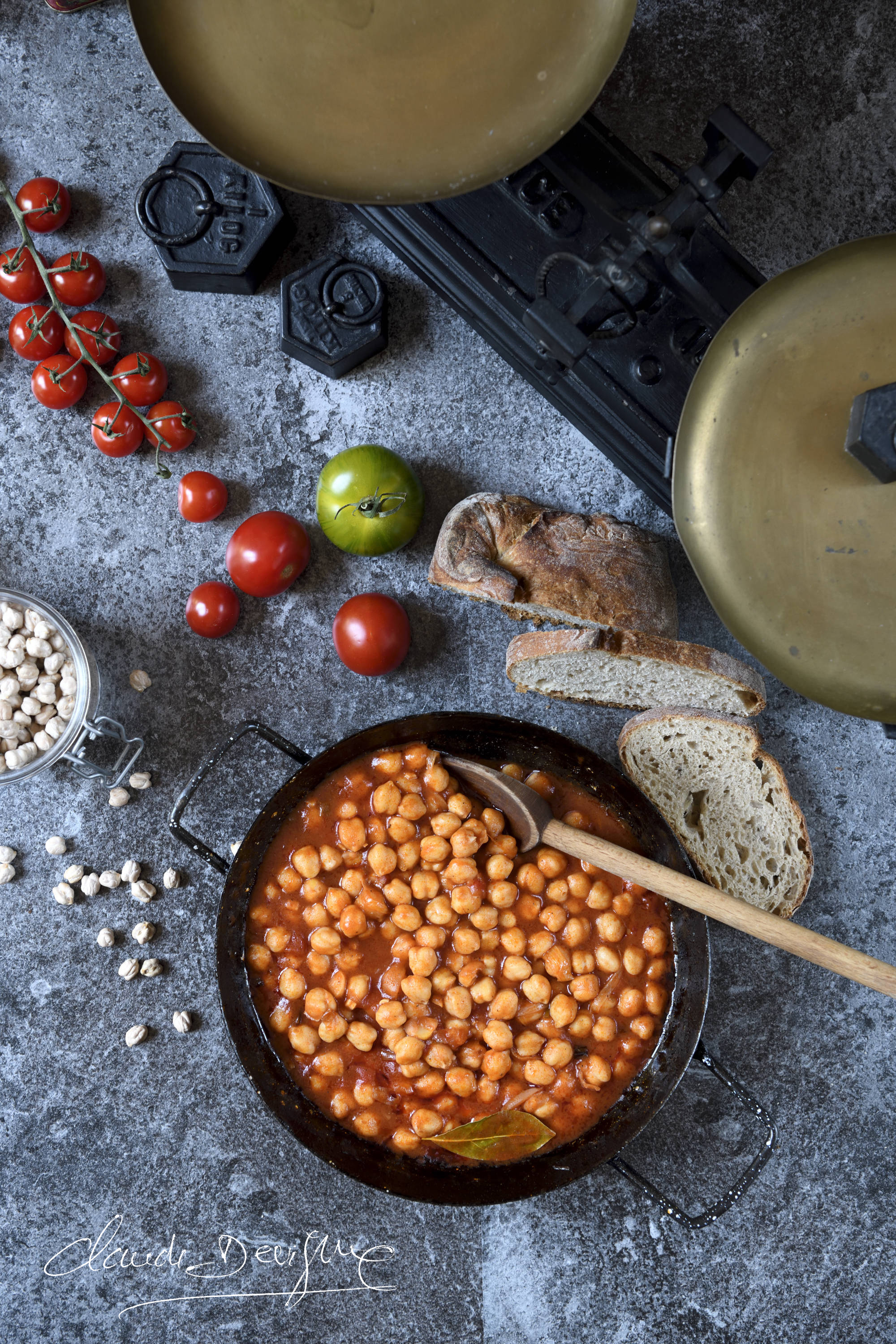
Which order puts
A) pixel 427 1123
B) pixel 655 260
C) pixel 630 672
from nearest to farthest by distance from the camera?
pixel 655 260
pixel 427 1123
pixel 630 672

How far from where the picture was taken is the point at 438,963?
2096mm

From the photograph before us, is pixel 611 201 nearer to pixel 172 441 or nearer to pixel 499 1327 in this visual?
pixel 172 441

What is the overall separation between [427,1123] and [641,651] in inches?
44.8

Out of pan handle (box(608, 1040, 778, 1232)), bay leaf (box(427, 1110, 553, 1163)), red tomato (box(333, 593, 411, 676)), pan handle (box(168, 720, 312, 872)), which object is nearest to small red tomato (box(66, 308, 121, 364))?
red tomato (box(333, 593, 411, 676))

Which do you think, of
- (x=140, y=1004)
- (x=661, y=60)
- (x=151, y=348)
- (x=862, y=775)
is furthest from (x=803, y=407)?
(x=140, y=1004)

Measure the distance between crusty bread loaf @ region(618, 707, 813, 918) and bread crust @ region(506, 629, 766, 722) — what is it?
11cm

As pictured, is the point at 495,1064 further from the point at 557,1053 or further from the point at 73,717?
the point at 73,717

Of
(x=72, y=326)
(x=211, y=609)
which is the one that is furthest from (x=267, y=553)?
(x=72, y=326)

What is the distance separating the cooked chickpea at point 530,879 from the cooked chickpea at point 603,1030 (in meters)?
0.32

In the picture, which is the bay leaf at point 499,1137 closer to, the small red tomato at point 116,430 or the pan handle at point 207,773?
the pan handle at point 207,773

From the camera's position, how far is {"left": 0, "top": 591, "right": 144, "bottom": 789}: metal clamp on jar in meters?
2.16

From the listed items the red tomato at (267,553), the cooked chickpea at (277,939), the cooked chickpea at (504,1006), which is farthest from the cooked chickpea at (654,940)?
the red tomato at (267,553)

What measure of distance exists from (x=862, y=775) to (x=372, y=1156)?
58.9 inches

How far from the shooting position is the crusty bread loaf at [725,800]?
7.20ft
